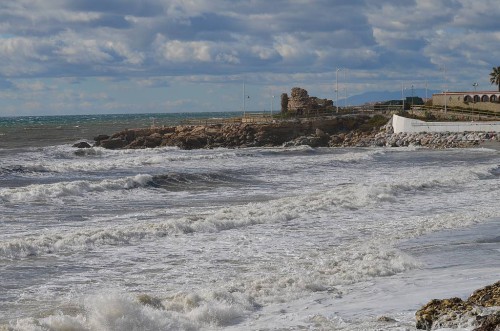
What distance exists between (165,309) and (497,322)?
4716mm

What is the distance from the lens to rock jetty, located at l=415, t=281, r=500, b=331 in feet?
27.1

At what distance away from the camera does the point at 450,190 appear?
88.4 ft

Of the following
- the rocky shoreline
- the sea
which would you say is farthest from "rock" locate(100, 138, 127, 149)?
the sea

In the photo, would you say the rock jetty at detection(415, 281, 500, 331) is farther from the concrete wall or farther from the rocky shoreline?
the concrete wall

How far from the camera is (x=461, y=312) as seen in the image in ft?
27.7

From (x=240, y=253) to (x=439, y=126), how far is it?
151ft

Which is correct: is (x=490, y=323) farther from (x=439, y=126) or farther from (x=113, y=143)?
(x=113, y=143)

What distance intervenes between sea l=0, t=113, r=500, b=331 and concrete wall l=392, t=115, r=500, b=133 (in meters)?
27.3

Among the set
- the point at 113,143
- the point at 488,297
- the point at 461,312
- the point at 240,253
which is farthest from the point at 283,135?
the point at 461,312

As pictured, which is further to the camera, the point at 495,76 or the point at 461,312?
the point at 495,76

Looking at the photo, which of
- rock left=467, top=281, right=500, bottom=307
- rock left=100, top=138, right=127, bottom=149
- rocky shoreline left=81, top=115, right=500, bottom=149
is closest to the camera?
rock left=467, top=281, right=500, bottom=307

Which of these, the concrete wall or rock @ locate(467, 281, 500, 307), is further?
the concrete wall

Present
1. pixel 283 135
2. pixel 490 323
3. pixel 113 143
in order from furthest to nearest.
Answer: pixel 113 143, pixel 283 135, pixel 490 323

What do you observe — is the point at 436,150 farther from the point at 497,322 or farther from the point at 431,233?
the point at 497,322
